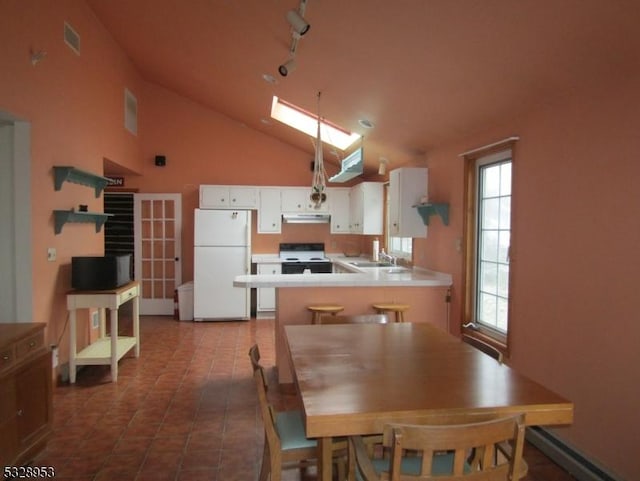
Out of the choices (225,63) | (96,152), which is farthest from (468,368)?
(96,152)

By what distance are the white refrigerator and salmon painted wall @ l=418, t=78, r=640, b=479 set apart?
3949mm

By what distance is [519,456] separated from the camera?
129 cm

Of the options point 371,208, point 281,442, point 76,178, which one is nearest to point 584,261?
point 281,442

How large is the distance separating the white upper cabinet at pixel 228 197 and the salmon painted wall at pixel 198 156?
0.32 meters

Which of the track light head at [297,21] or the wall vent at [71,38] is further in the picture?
the wall vent at [71,38]

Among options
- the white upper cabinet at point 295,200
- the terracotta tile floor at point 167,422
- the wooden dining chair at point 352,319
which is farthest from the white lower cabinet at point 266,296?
the wooden dining chair at point 352,319

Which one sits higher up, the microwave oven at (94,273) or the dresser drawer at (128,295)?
the microwave oven at (94,273)

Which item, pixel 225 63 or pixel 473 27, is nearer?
pixel 473 27

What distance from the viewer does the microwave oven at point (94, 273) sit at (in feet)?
12.5

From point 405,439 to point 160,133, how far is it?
637 cm

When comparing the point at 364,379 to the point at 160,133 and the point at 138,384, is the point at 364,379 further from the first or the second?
the point at 160,133

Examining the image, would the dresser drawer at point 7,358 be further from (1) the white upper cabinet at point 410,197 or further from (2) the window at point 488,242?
(1) the white upper cabinet at point 410,197

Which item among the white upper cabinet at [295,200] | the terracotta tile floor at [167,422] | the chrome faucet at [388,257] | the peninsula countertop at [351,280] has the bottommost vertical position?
the terracotta tile floor at [167,422]

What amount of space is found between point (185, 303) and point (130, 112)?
9.22 ft
